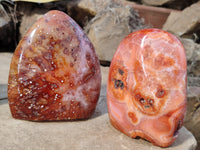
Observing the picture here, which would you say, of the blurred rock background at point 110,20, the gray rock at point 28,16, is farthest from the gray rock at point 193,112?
the gray rock at point 28,16

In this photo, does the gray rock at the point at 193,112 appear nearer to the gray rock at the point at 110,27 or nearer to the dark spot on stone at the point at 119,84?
the gray rock at the point at 110,27

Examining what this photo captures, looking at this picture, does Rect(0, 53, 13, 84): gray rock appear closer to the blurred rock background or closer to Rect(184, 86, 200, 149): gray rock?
the blurred rock background

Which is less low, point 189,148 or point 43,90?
point 43,90

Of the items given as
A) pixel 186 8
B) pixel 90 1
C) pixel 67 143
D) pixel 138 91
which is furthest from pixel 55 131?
pixel 186 8

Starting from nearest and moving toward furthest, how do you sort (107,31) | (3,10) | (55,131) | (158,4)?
(55,131), (107,31), (3,10), (158,4)

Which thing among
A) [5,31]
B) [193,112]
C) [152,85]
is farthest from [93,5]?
[152,85]

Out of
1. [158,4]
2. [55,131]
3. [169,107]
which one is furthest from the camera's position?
[158,4]

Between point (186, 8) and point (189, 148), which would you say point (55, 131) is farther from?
point (186, 8)
